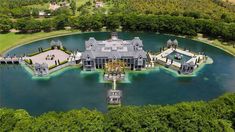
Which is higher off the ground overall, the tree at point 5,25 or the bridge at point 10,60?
the tree at point 5,25

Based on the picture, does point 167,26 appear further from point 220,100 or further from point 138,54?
point 220,100

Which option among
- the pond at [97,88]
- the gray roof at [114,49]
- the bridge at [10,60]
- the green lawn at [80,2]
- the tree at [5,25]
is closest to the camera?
the pond at [97,88]

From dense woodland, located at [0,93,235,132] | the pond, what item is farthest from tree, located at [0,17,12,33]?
dense woodland, located at [0,93,235,132]

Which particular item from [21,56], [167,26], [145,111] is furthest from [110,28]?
[145,111]

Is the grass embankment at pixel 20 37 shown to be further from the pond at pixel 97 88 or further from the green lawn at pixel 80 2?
the green lawn at pixel 80 2

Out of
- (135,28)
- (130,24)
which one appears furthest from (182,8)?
(130,24)

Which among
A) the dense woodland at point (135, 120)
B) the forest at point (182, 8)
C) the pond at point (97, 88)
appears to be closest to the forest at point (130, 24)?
the forest at point (182, 8)

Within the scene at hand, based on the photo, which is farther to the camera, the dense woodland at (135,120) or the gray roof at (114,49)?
the gray roof at (114,49)
